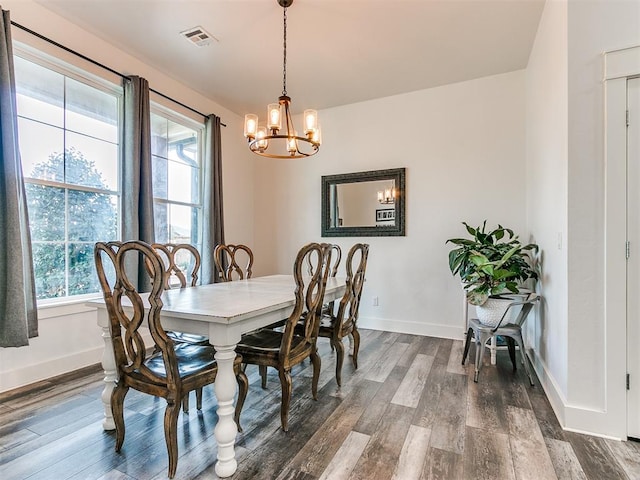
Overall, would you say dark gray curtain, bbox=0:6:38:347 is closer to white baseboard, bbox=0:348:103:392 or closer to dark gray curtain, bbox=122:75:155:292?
white baseboard, bbox=0:348:103:392

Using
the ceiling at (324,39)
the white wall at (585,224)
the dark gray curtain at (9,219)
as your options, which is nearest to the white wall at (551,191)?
the white wall at (585,224)

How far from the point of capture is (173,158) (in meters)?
3.89

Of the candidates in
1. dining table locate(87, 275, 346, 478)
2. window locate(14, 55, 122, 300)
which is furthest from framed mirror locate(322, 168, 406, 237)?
window locate(14, 55, 122, 300)

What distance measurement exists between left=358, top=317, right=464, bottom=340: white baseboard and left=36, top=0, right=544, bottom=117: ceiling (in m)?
2.88

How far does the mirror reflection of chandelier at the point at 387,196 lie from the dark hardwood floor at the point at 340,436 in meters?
2.21

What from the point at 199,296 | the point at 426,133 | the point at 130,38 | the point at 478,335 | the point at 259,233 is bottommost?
the point at 478,335

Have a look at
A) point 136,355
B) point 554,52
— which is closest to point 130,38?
point 136,355

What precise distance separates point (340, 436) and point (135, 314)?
51.0 inches

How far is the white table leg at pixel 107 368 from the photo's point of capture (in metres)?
1.86

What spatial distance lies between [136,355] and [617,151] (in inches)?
112

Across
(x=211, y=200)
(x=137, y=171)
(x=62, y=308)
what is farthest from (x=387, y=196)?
(x=62, y=308)

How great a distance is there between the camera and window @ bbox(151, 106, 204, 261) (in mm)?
3672

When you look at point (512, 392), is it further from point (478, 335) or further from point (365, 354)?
point (365, 354)

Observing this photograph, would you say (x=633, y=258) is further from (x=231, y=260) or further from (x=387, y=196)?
(x=231, y=260)
